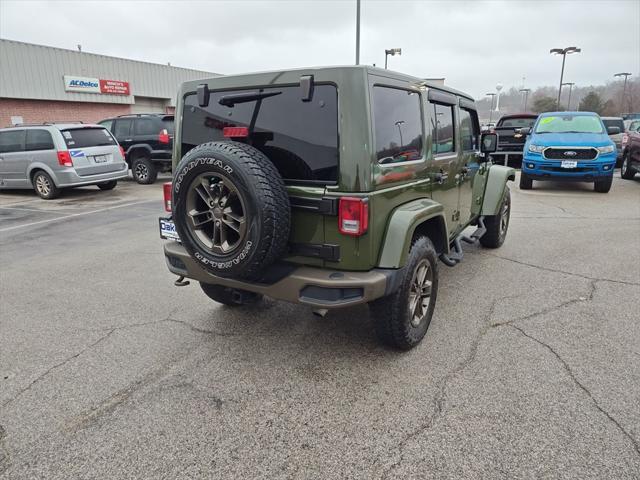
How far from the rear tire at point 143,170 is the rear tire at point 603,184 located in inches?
455

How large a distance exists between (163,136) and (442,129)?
381 inches

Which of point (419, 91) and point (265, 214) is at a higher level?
point (419, 91)

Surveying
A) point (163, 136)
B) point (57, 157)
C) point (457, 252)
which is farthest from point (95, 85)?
point (457, 252)

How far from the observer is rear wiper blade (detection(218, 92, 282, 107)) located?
2855 millimetres

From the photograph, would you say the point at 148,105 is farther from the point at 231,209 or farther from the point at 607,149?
the point at 231,209

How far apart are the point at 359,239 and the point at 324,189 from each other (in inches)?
14.6

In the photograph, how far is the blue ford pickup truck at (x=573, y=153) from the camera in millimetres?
9688

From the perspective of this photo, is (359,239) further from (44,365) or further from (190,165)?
(44,365)

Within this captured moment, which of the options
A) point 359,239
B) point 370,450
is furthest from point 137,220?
point 370,450

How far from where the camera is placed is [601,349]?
3209mm

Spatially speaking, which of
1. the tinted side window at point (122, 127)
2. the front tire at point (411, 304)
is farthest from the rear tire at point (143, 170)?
the front tire at point (411, 304)

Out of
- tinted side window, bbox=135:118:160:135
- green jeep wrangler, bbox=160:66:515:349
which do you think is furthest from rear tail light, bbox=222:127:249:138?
tinted side window, bbox=135:118:160:135

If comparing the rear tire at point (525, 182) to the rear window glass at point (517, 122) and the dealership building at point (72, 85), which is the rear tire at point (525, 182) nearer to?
the rear window glass at point (517, 122)

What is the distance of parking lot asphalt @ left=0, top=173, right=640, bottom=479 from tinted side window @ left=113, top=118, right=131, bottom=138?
8.81 metres
